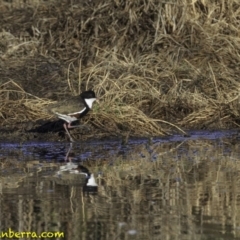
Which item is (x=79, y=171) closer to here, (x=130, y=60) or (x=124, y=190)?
(x=124, y=190)

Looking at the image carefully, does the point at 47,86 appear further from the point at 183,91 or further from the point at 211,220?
the point at 211,220

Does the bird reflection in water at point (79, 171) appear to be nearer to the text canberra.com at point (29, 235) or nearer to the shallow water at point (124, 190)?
the shallow water at point (124, 190)

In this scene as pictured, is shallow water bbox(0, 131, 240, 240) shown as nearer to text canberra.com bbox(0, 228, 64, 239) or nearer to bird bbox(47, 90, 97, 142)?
text canberra.com bbox(0, 228, 64, 239)

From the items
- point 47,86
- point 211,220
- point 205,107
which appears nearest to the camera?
point 211,220

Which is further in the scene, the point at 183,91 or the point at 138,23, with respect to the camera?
the point at 138,23

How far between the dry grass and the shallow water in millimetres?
1221

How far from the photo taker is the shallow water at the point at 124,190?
7055mm

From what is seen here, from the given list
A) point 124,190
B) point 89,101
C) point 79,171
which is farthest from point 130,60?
point 124,190

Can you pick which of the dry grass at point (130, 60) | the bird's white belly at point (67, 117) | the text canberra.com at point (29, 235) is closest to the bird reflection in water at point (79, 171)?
the bird's white belly at point (67, 117)

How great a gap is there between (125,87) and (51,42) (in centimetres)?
309

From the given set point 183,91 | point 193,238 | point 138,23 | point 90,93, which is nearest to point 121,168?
point 90,93

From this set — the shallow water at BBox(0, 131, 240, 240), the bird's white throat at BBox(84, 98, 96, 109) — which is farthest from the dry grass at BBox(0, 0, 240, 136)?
the shallow water at BBox(0, 131, 240, 240)

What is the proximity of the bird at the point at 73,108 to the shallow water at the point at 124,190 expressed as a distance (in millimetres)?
372

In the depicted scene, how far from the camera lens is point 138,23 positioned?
16.0 meters
